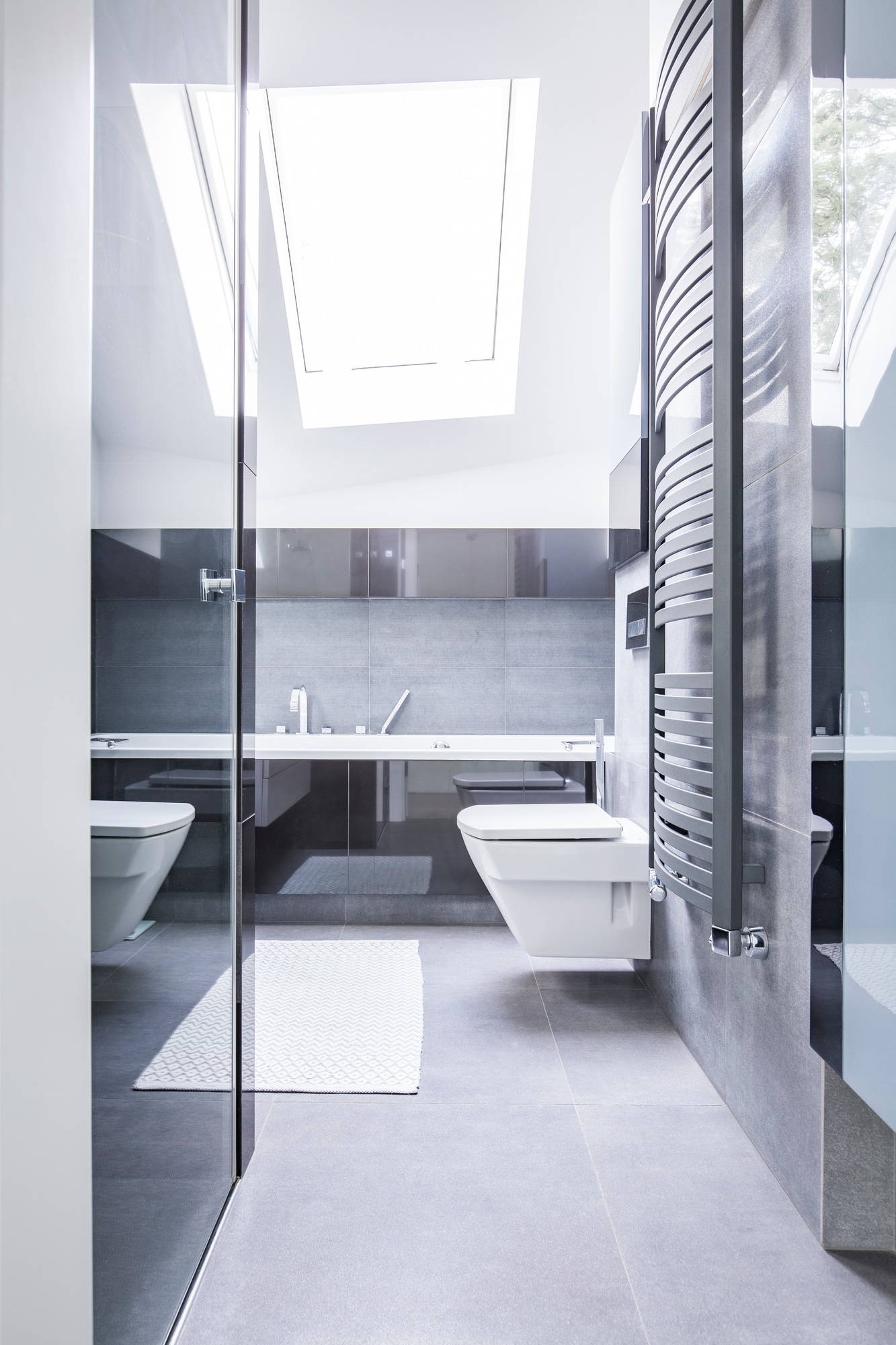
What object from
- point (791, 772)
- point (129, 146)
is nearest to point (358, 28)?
point (129, 146)

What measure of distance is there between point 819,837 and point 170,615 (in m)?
1.05

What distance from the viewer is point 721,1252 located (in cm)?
125

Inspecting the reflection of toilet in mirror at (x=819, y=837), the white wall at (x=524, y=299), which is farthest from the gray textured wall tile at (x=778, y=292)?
the white wall at (x=524, y=299)

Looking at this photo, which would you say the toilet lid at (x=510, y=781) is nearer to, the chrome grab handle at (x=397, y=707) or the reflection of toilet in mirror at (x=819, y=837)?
the chrome grab handle at (x=397, y=707)

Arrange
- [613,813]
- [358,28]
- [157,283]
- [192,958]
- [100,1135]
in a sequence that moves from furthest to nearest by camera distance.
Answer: [613,813]
[358,28]
[192,958]
[157,283]
[100,1135]

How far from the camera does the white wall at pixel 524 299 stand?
2.09 metres

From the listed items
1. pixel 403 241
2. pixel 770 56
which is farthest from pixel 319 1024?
pixel 403 241

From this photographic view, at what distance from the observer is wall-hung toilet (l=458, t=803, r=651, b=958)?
218 cm

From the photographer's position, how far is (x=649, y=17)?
2100 millimetres

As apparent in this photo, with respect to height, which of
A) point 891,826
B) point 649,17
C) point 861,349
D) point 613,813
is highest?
point 649,17

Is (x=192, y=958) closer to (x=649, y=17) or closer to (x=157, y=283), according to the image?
(x=157, y=283)

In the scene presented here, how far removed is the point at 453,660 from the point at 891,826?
274 centimetres

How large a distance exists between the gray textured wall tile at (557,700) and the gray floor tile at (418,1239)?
2138 mm

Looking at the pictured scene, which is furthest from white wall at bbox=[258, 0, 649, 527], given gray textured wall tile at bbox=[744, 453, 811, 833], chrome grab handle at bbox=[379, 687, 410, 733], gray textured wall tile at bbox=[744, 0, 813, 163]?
gray textured wall tile at bbox=[744, 453, 811, 833]
